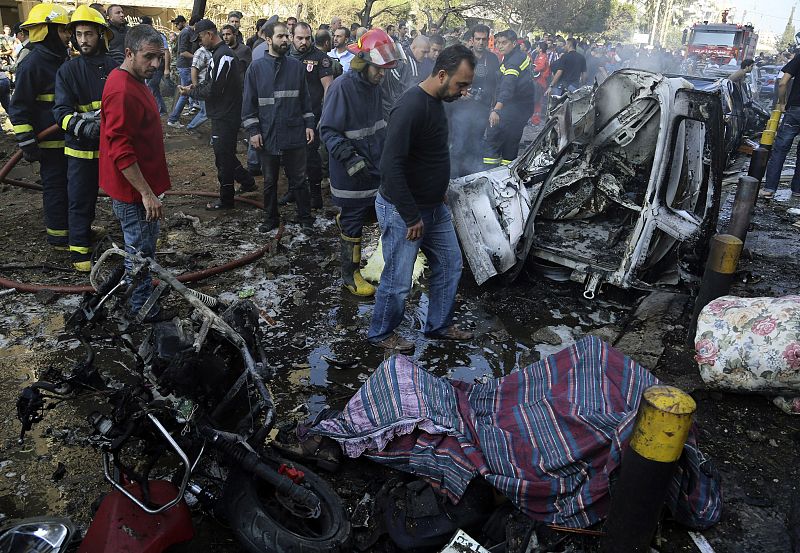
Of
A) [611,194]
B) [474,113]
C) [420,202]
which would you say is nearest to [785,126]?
[611,194]

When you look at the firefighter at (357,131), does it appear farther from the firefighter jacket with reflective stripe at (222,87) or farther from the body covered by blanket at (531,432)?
the firefighter jacket with reflective stripe at (222,87)

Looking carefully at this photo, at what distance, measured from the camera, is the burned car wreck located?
484 centimetres

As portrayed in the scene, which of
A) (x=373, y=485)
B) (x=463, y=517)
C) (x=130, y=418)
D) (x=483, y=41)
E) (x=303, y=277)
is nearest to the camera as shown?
(x=130, y=418)

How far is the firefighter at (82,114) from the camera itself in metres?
4.70

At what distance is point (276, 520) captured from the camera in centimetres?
249

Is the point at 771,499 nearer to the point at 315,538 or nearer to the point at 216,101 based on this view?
the point at 315,538

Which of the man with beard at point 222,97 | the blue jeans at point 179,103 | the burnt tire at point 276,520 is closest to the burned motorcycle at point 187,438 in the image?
the burnt tire at point 276,520

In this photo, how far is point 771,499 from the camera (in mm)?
2939

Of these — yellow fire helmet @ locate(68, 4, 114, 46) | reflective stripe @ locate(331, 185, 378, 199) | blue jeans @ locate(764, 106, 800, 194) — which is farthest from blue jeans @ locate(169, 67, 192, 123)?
blue jeans @ locate(764, 106, 800, 194)

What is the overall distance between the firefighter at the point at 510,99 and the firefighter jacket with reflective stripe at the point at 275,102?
11.1ft

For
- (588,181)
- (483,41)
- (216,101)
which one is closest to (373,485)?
(588,181)

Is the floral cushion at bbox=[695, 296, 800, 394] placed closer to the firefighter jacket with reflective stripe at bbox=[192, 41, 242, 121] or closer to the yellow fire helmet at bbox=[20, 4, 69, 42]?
the firefighter jacket with reflective stripe at bbox=[192, 41, 242, 121]

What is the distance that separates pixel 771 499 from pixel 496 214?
9.35 ft

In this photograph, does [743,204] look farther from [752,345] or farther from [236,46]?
[236,46]
